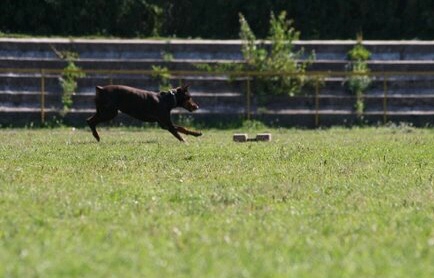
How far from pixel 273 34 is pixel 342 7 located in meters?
5.75

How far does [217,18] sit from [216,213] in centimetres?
2903

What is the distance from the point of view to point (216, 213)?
948 cm

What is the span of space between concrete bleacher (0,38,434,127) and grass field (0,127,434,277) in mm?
14304

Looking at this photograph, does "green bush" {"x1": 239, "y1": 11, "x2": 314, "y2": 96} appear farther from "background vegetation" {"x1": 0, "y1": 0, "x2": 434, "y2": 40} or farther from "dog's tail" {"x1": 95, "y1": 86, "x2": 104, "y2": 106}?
"dog's tail" {"x1": 95, "y1": 86, "x2": 104, "y2": 106}

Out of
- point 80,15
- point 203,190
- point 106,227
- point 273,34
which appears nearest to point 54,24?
point 80,15

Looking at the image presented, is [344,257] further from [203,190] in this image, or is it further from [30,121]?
[30,121]

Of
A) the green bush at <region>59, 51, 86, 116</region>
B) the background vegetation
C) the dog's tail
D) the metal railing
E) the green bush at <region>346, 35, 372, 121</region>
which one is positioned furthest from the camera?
the background vegetation

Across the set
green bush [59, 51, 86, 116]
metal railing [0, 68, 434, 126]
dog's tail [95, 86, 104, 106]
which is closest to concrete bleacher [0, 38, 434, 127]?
metal railing [0, 68, 434, 126]

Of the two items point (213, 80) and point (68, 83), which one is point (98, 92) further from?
point (213, 80)

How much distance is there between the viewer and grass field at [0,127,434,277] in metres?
6.79

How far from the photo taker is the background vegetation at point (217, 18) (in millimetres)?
37250

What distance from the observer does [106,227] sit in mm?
8516

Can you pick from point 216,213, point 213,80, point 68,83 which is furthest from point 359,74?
point 216,213

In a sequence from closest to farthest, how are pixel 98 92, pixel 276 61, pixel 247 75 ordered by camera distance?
pixel 98 92
pixel 247 75
pixel 276 61
